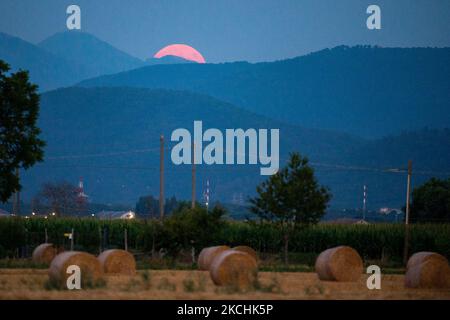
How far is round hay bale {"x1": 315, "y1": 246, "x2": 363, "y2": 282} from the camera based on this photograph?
34.9m

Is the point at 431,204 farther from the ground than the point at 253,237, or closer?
farther from the ground

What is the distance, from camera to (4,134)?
45062 millimetres

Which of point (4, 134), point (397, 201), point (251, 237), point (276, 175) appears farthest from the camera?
point (397, 201)

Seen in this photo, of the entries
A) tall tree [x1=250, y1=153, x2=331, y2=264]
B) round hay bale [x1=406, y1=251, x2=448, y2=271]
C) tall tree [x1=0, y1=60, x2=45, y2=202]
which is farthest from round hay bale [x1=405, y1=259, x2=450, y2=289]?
tall tree [x1=0, y1=60, x2=45, y2=202]

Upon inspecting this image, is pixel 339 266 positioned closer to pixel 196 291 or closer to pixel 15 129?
pixel 196 291

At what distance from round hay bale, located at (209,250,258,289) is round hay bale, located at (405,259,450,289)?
17.3 ft

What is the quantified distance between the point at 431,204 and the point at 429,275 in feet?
220

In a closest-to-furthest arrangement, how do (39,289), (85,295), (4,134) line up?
(85,295) < (39,289) < (4,134)

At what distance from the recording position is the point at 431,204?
96250 millimetres

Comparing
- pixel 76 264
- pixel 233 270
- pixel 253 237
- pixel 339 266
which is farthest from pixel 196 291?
pixel 253 237
